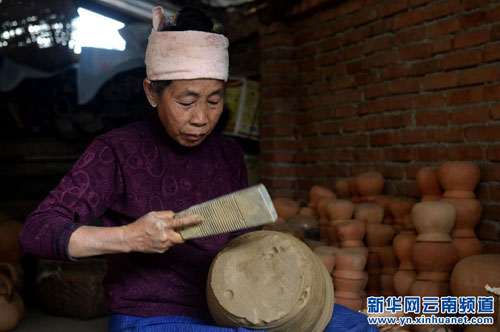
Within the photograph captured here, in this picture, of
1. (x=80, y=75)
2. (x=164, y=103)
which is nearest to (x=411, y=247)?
(x=164, y=103)

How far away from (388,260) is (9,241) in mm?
2729

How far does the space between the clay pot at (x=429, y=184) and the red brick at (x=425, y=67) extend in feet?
2.22

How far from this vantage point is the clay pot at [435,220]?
321 centimetres

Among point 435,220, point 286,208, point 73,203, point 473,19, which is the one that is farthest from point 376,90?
point 73,203

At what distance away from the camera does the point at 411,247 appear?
3.44 meters

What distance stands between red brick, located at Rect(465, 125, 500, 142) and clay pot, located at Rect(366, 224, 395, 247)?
0.79 metres

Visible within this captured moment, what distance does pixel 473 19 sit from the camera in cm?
349

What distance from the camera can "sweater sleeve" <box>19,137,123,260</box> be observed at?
1846mm

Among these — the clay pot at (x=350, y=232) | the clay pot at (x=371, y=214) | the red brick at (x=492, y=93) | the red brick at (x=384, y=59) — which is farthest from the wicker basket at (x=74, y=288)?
the red brick at (x=492, y=93)

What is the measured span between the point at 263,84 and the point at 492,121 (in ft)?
8.04

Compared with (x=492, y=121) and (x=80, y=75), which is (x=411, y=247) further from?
(x=80, y=75)

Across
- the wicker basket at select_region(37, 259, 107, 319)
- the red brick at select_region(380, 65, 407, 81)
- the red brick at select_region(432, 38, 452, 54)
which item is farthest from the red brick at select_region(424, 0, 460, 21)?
the wicker basket at select_region(37, 259, 107, 319)

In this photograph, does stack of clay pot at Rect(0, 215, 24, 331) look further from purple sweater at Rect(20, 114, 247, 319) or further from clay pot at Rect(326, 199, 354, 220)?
clay pot at Rect(326, 199, 354, 220)

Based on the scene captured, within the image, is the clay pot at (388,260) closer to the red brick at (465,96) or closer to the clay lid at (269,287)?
the red brick at (465,96)
